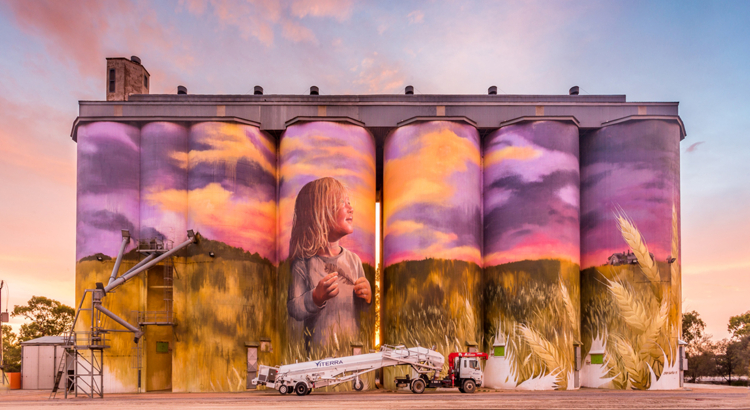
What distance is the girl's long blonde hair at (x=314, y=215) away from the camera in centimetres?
4072

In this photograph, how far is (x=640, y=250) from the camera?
40344 millimetres

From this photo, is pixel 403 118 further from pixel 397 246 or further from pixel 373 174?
pixel 397 246

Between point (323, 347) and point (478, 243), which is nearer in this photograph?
point (323, 347)

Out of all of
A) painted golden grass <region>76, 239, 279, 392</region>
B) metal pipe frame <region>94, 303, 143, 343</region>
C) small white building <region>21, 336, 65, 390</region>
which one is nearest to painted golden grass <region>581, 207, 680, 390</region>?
painted golden grass <region>76, 239, 279, 392</region>

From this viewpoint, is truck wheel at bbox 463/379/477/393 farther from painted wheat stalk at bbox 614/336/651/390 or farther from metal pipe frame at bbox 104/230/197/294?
metal pipe frame at bbox 104/230/197/294

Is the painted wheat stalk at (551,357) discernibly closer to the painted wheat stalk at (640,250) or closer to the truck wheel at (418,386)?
the painted wheat stalk at (640,250)

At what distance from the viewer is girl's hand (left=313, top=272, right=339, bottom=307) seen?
1561 inches

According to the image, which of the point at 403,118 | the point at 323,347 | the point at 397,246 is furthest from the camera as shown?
the point at 403,118

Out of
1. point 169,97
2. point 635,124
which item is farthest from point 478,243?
point 169,97

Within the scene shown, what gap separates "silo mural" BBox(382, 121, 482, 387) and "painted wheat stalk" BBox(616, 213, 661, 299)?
10.6m

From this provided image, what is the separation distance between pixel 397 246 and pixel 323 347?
9338 mm

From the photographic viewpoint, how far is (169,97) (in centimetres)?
4575

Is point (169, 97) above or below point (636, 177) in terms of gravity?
above

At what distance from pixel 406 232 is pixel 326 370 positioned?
12694 mm
